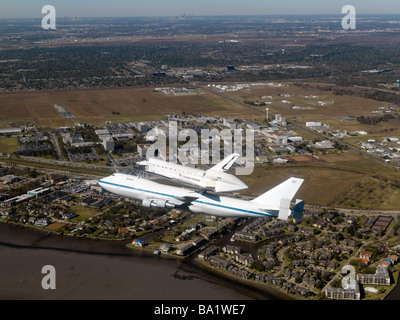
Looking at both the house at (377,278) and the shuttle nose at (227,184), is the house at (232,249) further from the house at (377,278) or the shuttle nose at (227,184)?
the house at (377,278)

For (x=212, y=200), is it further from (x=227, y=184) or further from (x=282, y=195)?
(x=282, y=195)

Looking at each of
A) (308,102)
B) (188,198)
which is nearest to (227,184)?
(188,198)

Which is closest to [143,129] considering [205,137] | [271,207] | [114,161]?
[205,137]

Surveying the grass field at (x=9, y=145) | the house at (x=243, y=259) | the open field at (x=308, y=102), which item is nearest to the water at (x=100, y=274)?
the house at (x=243, y=259)

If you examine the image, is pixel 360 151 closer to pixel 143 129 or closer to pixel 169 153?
pixel 169 153

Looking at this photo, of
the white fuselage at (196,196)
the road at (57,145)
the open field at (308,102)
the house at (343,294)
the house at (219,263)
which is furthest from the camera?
the open field at (308,102)
